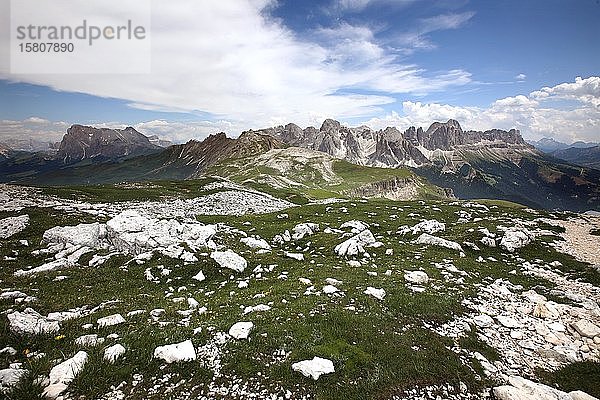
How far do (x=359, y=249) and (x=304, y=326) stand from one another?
16.3 m

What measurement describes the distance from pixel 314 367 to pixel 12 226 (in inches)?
1372

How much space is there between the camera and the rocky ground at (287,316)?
1022 centimetres

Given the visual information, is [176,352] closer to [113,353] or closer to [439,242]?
[113,353]

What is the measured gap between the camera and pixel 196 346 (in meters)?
11.8

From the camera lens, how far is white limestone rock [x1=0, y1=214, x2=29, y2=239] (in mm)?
27984

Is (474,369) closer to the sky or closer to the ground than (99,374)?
closer to the ground

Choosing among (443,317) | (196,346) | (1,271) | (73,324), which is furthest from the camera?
(1,271)

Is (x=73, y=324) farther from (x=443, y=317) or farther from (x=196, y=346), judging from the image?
(x=443, y=317)

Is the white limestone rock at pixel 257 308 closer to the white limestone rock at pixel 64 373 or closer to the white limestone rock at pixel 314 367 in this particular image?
the white limestone rock at pixel 314 367

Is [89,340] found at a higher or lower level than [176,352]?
lower

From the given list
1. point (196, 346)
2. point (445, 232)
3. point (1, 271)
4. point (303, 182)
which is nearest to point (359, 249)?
point (445, 232)

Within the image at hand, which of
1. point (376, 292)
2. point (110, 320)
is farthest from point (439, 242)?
point (110, 320)

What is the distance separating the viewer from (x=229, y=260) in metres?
23.7

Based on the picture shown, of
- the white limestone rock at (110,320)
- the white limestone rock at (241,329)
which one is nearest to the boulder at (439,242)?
the white limestone rock at (241,329)
